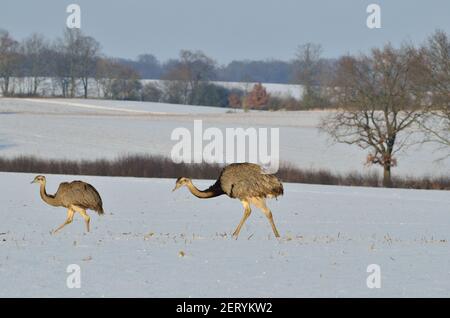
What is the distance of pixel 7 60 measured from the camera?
12388cm

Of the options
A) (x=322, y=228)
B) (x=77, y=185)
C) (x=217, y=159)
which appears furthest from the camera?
(x=217, y=159)

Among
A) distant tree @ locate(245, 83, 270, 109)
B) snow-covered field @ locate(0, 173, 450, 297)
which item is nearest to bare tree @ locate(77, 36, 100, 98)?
distant tree @ locate(245, 83, 270, 109)

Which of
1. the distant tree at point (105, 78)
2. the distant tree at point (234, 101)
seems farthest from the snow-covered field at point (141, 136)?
the distant tree at point (234, 101)

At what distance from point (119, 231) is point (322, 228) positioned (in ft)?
18.7

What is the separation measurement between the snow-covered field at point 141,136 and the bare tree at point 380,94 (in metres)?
3.78

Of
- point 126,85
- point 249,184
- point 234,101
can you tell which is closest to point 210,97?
point 234,101

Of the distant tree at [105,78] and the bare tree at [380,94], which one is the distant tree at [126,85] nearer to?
the distant tree at [105,78]

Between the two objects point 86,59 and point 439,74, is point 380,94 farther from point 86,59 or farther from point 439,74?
point 86,59

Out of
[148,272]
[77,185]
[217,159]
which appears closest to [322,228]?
[77,185]

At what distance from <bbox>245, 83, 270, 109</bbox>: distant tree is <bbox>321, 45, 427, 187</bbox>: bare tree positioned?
79910 millimetres

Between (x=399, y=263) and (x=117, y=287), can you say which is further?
(x=399, y=263)

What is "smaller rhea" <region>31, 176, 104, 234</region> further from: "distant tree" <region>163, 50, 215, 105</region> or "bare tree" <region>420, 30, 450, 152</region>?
"distant tree" <region>163, 50, 215, 105</region>
